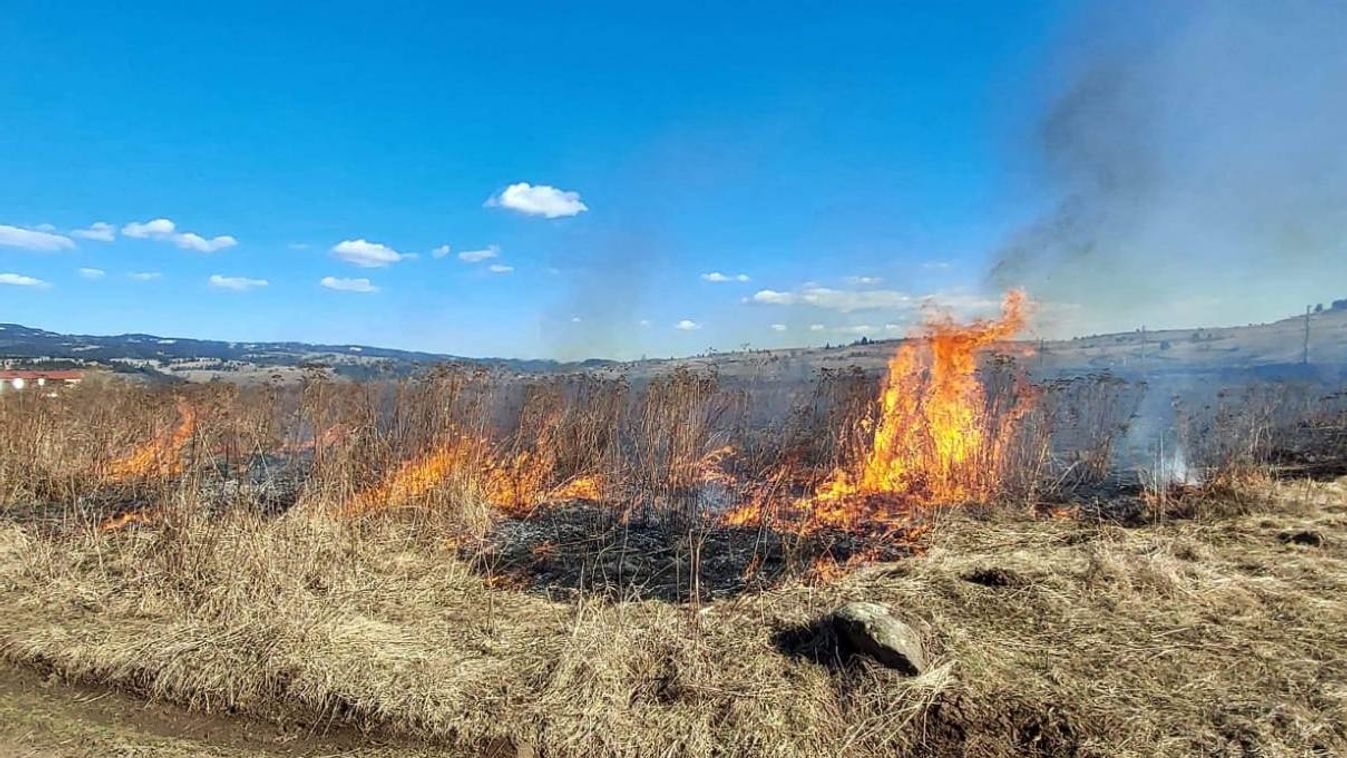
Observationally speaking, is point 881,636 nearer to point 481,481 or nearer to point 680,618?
point 680,618

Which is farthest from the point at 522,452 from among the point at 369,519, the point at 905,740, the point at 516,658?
the point at 905,740

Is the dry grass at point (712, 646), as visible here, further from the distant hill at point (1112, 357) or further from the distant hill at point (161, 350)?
the distant hill at point (161, 350)

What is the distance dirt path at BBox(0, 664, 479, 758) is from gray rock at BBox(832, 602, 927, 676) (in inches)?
98.7

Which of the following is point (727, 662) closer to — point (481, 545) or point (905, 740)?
point (905, 740)

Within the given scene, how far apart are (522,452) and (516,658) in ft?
17.9

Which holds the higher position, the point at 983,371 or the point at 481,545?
the point at 983,371

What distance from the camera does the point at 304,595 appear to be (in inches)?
200

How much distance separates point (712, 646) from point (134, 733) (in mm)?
3526

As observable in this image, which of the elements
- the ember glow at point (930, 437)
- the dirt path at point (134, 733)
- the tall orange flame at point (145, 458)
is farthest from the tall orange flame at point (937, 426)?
the tall orange flame at point (145, 458)

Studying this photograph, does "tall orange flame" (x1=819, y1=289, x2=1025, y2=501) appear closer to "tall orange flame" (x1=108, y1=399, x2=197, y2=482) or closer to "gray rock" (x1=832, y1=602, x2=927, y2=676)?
"gray rock" (x1=832, y1=602, x2=927, y2=676)

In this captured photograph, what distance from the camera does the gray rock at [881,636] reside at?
3.96m

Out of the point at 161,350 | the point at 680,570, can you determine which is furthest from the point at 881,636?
the point at 161,350

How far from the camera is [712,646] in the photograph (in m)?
4.37

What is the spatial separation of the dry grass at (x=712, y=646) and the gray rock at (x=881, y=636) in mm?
109
